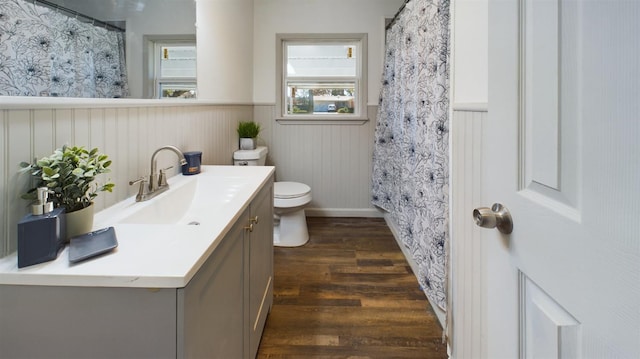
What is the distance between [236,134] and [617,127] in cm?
284

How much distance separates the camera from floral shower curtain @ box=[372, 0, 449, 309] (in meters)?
1.56

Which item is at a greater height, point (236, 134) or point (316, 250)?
point (236, 134)

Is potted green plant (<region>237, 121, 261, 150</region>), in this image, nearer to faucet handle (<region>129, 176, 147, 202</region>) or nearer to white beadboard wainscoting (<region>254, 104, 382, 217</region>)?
white beadboard wainscoting (<region>254, 104, 382, 217</region>)

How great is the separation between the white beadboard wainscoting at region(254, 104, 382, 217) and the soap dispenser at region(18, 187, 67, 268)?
2863 mm

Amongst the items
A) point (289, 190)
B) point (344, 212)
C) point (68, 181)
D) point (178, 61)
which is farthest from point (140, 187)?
point (344, 212)

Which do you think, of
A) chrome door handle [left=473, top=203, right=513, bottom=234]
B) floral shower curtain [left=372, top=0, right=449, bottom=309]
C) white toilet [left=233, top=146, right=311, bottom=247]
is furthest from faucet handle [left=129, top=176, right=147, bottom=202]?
white toilet [left=233, top=146, right=311, bottom=247]

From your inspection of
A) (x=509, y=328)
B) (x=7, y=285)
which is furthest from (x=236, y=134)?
(x=509, y=328)

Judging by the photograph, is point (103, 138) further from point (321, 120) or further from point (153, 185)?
point (321, 120)

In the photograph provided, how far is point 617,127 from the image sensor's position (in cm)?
41

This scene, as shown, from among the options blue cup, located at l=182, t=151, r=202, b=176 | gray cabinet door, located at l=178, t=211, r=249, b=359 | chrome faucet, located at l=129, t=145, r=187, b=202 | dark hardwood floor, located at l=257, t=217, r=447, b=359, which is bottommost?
dark hardwood floor, located at l=257, t=217, r=447, b=359

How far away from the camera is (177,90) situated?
5.76ft

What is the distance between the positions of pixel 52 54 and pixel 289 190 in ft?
6.68

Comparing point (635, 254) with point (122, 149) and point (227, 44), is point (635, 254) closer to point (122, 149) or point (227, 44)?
point (122, 149)

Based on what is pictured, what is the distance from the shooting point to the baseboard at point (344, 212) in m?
3.61
